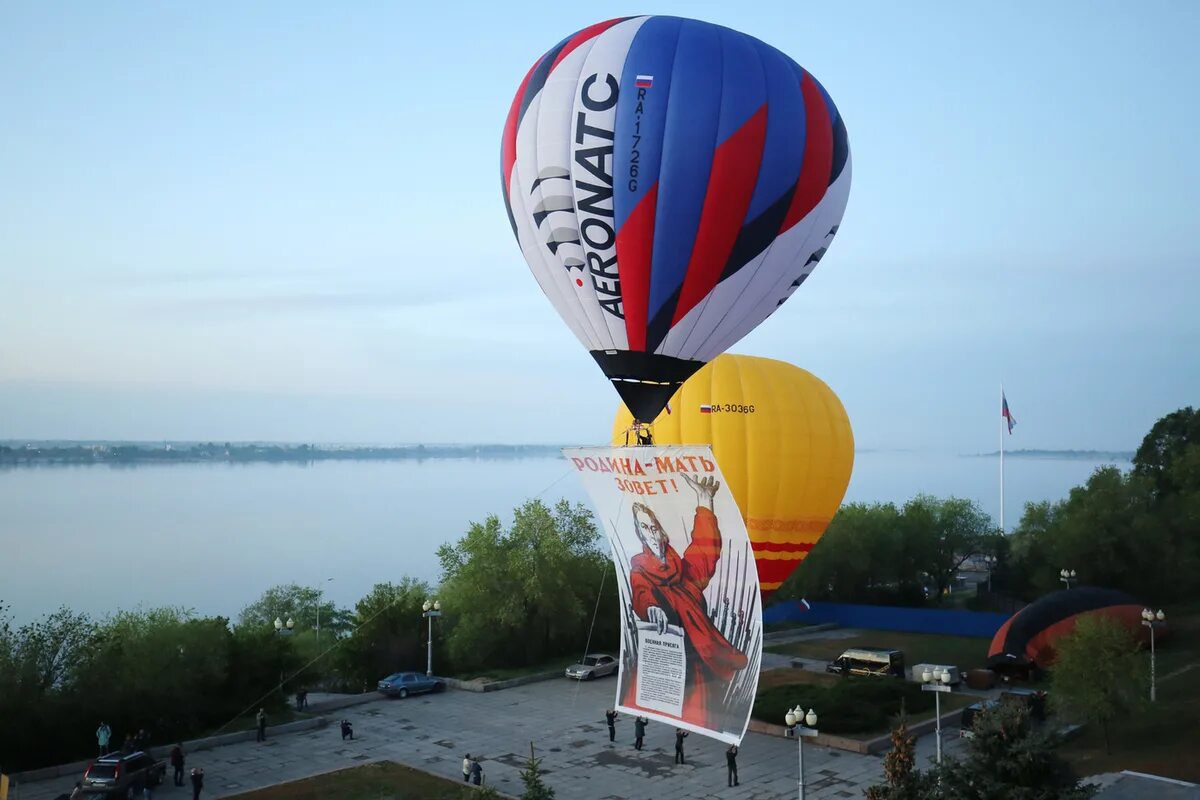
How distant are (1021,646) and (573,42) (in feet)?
78.1

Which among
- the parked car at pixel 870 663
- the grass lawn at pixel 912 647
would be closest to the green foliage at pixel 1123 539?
the grass lawn at pixel 912 647

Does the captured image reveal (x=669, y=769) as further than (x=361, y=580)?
No

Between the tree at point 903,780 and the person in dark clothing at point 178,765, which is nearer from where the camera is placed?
the tree at point 903,780

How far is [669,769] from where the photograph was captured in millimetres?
22953

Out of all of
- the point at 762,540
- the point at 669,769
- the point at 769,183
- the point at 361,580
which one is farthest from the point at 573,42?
the point at 361,580

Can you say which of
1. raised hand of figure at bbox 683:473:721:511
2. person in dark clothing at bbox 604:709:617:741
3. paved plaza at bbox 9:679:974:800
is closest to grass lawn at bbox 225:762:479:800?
paved plaza at bbox 9:679:974:800

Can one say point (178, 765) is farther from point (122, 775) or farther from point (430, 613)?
point (430, 613)

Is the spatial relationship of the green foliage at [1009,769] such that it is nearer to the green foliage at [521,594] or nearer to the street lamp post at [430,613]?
the street lamp post at [430,613]

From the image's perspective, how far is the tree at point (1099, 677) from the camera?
22953mm

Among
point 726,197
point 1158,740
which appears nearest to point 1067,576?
point 1158,740

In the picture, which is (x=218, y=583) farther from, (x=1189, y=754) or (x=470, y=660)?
(x=1189, y=754)

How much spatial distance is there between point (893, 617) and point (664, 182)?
3117 centimetres

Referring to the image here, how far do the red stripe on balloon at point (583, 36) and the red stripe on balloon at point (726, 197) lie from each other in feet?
12.6

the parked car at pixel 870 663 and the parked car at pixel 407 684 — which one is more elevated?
the parked car at pixel 870 663
